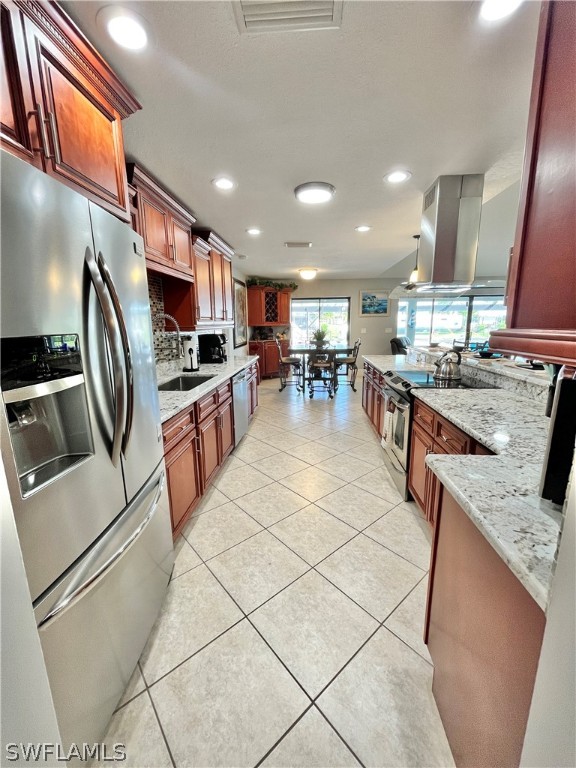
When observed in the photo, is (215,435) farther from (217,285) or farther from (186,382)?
(217,285)

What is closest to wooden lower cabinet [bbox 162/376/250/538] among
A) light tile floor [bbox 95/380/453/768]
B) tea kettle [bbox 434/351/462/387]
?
light tile floor [bbox 95/380/453/768]

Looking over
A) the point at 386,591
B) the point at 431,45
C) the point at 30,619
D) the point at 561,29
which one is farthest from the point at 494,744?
the point at 431,45

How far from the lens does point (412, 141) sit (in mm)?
1754

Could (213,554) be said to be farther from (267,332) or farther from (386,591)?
(267,332)

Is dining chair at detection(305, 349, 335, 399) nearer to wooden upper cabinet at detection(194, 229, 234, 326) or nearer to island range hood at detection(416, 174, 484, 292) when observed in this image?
wooden upper cabinet at detection(194, 229, 234, 326)

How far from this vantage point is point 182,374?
284 centimetres

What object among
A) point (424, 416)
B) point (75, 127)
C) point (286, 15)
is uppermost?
point (286, 15)

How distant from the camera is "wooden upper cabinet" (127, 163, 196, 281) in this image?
206 cm

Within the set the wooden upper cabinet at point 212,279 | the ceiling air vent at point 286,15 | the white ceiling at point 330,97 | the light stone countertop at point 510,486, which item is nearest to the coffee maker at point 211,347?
the wooden upper cabinet at point 212,279

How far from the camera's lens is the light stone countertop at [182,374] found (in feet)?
5.62

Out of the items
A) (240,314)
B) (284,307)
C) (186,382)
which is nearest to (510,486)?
(186,382)

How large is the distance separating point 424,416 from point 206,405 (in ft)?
5.38

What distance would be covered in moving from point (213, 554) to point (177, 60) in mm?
2482

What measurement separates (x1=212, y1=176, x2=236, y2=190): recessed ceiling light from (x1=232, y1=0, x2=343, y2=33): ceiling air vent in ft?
3.91
